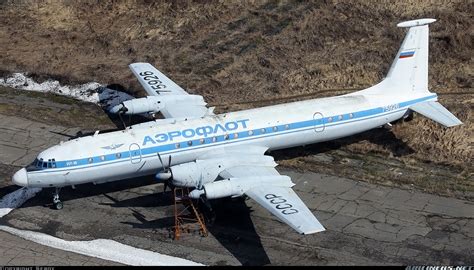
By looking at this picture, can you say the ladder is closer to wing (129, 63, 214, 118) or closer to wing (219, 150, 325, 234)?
wing (219, 150, 325, 234)

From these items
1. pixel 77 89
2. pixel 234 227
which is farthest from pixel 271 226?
pixel 77 89

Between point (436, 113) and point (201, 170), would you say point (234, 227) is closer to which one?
point (201, 170)

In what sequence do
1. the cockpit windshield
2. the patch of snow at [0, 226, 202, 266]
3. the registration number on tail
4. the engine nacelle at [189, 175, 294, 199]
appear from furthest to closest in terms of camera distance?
1. the registration number on tail
2. the cockpit windshield
3. the patch of snow at [0, 226, 202, 266]
4. the engine nacelle at [189, 175, 294, 199]

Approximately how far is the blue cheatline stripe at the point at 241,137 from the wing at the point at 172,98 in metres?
3.22

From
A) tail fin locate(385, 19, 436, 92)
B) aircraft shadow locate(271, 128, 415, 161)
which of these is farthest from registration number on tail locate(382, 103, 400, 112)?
aircraft shadow locate(271, 128, 415, 161)

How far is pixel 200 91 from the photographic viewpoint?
46812 mm

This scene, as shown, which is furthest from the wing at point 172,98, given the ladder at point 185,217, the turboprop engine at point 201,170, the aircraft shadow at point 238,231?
the aircraft shadow at point 238,231

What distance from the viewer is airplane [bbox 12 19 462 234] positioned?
32188 millimetres

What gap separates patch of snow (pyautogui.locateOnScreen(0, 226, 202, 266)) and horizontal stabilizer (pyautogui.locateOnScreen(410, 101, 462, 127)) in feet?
50.4

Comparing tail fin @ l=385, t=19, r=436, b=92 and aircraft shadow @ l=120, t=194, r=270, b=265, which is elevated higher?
tail fin @ l=385, t=19, r=436, b=92

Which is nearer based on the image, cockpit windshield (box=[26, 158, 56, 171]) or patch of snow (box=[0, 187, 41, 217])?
cockpit windshield (box=[26, 158, 56, 171])

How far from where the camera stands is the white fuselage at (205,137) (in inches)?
1319

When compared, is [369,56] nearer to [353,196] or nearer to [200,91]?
[200,91]

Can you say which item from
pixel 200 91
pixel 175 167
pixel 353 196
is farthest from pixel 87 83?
pixel 353 196
